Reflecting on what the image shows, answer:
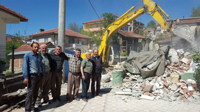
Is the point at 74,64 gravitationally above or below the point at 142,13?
below

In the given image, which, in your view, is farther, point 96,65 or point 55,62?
point 96,65

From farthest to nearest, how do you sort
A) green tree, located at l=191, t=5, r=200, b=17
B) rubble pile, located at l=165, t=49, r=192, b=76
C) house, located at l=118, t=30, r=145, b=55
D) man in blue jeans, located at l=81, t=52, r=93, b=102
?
green tree, located at l=191, t=5, r=200, b=17 → house, located at l=118, t=30, r=145, b=55 → rubble pile, located at l=165, t=49, r=192, b=76 → man in blue jeans, located at l=81, t=52, r=93, b=102

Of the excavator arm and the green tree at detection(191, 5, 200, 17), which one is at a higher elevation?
the green tree at detection(191, 5, 200, 17)

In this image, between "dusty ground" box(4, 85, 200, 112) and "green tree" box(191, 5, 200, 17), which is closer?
"dusty ground" box(4, 85, 200, 112)

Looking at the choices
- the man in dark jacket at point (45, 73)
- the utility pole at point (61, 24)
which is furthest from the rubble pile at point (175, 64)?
the man in dark jacket at point (45, 73)

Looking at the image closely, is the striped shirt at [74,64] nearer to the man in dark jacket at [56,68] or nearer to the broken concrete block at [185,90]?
the man in dark jacket at [56,68]

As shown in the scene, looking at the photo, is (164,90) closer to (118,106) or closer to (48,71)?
(118,106)

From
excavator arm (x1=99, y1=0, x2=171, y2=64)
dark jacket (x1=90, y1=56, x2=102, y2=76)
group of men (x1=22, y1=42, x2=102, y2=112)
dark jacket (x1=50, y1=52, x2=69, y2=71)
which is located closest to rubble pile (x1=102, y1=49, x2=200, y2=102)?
dark jacket (x1=90, y1=56, x2=102, y2=76)

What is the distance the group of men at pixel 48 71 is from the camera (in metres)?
3.63

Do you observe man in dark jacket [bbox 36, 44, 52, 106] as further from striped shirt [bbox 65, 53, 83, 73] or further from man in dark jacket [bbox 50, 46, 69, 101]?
striped shirt [bbox 65, 53, 83, 73]

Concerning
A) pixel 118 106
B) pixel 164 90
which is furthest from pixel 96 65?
pixel 164 90

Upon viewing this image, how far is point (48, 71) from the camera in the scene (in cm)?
423

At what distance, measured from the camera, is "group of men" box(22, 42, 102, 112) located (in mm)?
3633

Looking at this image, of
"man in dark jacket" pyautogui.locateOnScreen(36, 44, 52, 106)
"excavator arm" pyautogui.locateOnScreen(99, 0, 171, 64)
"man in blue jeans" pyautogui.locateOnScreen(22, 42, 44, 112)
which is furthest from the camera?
"excavator arm" pyautogui.locateOnScreen(99, 0, 171, 64)
